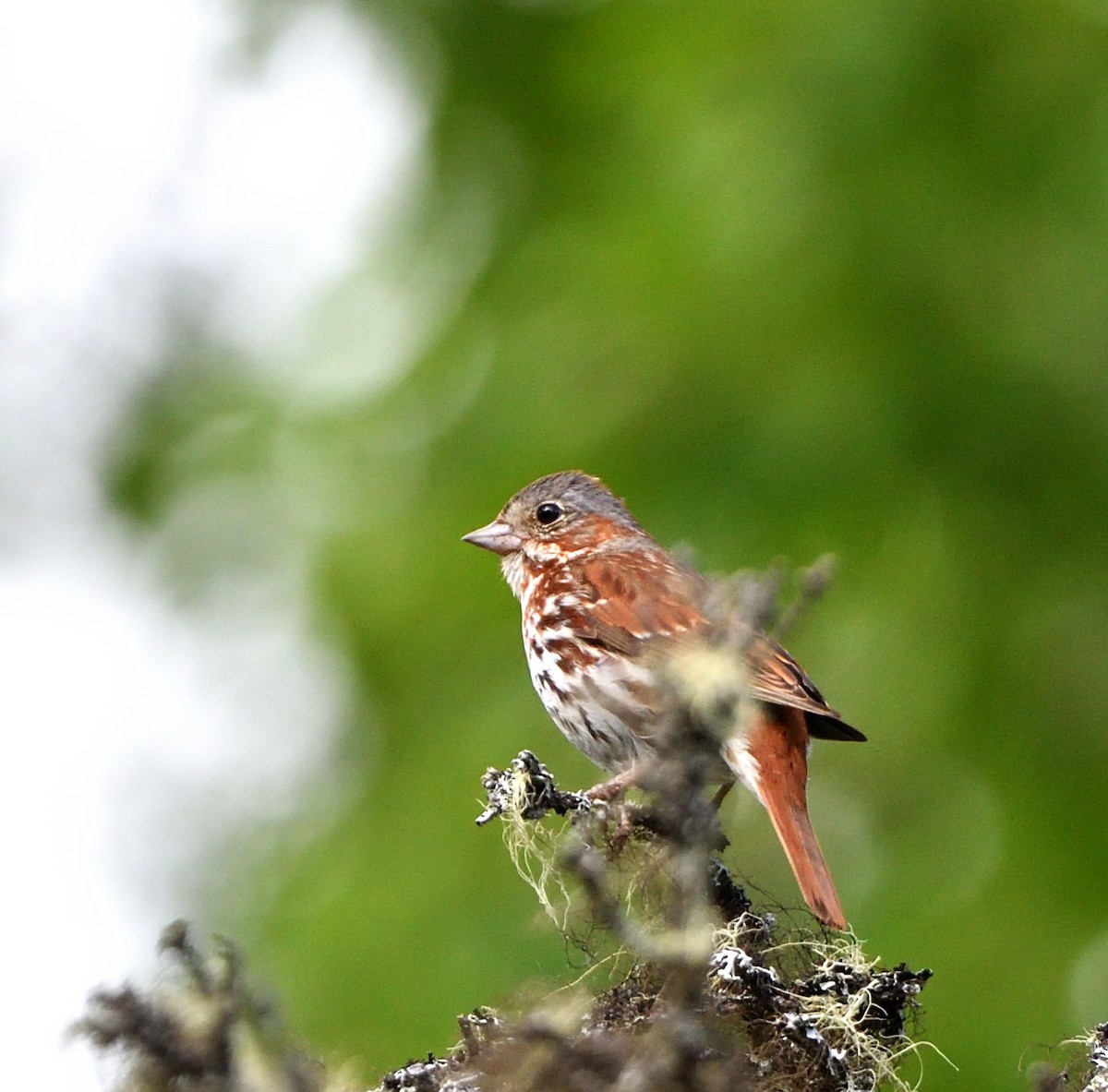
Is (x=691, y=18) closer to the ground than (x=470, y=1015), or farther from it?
farther from it

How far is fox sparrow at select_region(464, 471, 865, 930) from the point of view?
14.5 feet

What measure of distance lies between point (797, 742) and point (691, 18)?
3.92m

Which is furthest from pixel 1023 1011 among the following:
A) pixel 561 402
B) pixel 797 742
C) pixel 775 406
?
pixel 561 402

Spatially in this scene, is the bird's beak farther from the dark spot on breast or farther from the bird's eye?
the dark spot on breast

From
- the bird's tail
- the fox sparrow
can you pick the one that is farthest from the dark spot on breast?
the bird's tail

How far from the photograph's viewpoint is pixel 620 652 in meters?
4.97

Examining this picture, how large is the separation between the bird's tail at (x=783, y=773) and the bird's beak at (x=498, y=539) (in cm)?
136

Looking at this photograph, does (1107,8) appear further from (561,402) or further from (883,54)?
(561,402)

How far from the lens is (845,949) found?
3.37 metres

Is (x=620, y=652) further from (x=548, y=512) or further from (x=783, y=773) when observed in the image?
(x=548, y=512)

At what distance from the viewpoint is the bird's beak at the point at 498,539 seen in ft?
19.1

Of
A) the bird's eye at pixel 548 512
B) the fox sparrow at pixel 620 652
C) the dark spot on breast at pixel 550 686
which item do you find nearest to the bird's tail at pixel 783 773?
the fox sparrow at pixel 620 652

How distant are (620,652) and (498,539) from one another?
38.9 inches

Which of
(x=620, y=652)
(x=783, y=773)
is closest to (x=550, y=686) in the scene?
(x=620, y=652)
